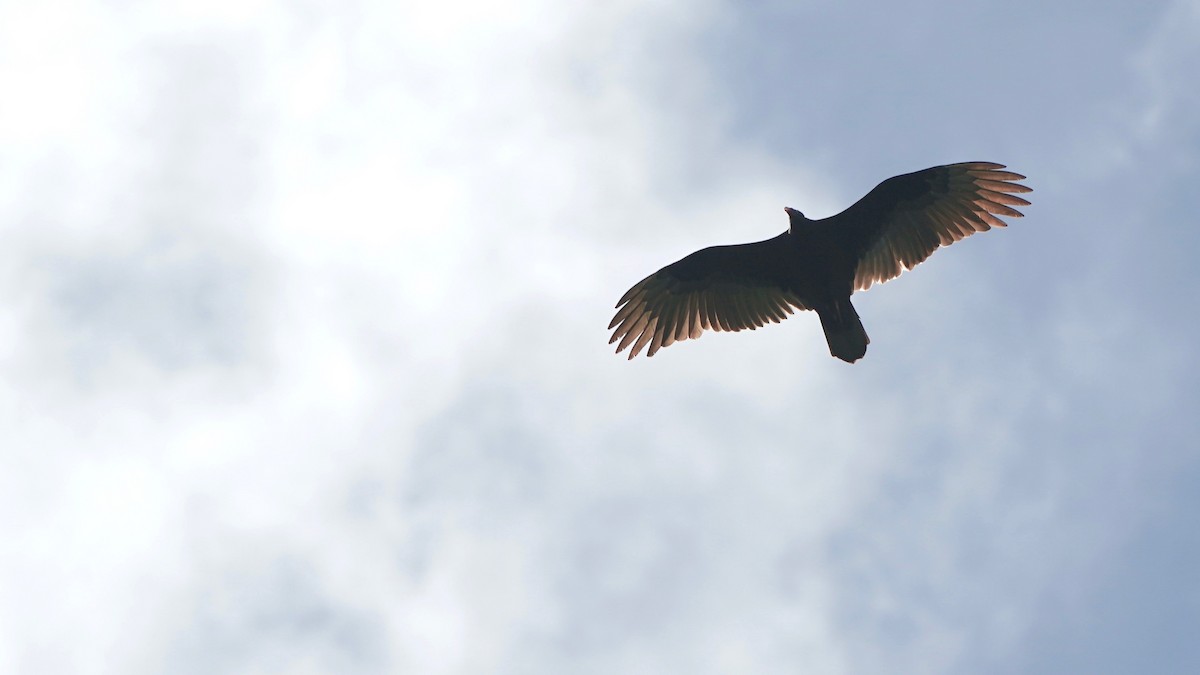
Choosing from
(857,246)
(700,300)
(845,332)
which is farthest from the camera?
(700,300)

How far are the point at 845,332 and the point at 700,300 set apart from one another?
1578 millimetres

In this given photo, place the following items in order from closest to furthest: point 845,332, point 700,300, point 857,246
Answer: point 845,332, point 857,246, point 700,300

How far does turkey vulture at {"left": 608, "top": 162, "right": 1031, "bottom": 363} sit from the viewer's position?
1006 centimetres

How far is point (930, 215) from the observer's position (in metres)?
10.3

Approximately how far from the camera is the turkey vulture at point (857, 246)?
10.1m

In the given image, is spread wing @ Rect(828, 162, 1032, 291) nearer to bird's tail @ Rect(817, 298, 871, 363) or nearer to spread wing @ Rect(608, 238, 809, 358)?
bird's tail @ Rect(817, 298, 871, 363)

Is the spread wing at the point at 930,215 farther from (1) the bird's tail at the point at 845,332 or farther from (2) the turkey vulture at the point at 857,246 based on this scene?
(1) the bird's tail at the point at 845,332

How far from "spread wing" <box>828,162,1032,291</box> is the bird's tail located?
0.41 meters

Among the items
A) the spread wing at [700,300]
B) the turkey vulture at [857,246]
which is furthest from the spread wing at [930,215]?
the spread wing at [700,300]

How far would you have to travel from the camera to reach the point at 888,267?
33.7 ft

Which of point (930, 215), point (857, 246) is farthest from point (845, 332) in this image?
point (930, 215)

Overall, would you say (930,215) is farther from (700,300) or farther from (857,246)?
(700,300)

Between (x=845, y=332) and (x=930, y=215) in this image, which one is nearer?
(x=845, y=332)

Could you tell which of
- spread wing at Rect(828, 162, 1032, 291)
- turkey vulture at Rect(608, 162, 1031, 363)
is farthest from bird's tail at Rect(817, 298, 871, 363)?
spread wing at Rect(828, 162, 1032, 291)
